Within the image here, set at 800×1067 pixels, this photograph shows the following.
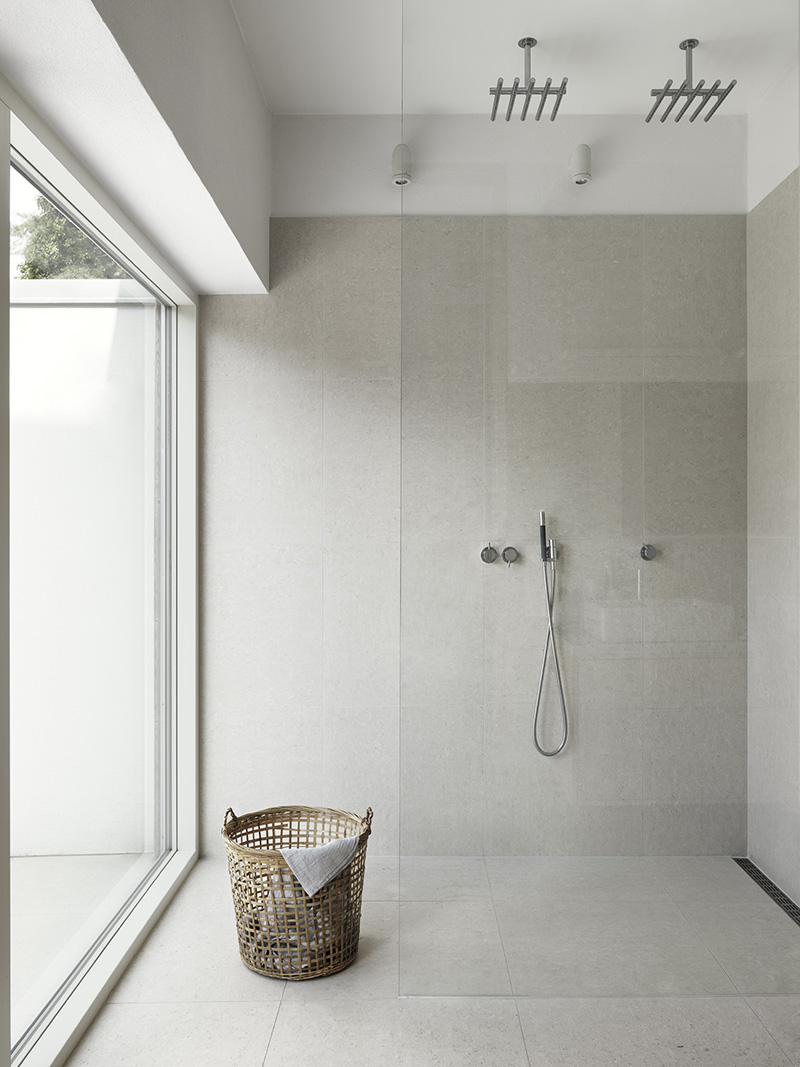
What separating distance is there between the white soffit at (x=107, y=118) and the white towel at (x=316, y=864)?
1.69 m

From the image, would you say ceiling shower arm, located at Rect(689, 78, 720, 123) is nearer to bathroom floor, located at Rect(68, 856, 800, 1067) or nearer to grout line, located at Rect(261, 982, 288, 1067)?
bathroom floor, located at Rect(68, 856, 800, 1067)

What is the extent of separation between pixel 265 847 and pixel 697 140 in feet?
7.47

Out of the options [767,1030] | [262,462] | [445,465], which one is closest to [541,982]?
[767,1030]

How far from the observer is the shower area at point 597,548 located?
75.5 inches

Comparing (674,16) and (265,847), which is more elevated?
(674,16)

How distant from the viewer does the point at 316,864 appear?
2057mm

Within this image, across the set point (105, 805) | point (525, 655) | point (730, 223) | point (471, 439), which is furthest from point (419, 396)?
point (105, 805)

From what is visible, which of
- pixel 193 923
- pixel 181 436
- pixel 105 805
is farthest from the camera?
pixel 181 436

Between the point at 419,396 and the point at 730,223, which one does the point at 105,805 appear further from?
the point at 730,223

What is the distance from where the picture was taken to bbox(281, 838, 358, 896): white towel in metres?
2.04

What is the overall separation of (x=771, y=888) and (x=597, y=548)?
0.90m

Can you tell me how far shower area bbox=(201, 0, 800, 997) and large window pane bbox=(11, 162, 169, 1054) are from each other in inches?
31.8

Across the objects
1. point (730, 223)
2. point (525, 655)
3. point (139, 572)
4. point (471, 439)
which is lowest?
point (525, 655)

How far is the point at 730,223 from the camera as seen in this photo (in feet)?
6.32
